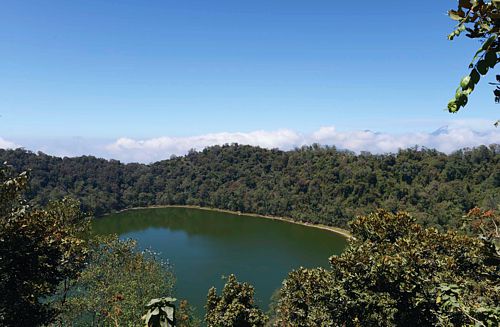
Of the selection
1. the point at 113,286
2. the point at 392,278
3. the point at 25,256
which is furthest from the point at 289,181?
the point at 25,256

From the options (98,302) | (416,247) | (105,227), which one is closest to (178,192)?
(105,227)

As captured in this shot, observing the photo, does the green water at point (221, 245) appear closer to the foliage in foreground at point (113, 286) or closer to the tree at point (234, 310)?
the foliage in foreground at point (113, 286)

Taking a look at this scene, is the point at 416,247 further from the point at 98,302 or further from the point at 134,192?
the point at 134,192

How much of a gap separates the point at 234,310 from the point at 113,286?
763cm

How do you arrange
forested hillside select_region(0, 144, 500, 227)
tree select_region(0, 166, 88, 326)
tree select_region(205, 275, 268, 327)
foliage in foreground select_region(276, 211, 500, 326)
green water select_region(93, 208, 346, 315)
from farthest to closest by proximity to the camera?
forested hillside select_region(0, 144, 500, 227) → green water select_region(93, 208, 346, 315) → tree select_region(205, 275, 268, 327) → foliage in foreground select_region(276, 211, 500, 326) → tree select_region(0, 166, 88, 326)

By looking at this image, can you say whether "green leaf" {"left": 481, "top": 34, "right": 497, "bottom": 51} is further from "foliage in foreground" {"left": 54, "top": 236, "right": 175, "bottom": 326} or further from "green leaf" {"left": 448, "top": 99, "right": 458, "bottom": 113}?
"foliage in foreground" {"left": 54, "top": 236, "right": 175, "bottom": 326}

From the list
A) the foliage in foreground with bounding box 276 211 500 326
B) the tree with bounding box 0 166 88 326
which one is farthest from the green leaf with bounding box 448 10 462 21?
the foliage in foreground with bounding box 276 211 500 326

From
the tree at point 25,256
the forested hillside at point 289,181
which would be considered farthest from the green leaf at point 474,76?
the forested hillside at point 289,181

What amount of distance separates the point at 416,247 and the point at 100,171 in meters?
109

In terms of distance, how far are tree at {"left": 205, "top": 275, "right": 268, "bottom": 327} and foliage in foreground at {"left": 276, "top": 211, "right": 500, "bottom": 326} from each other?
1.96 meters

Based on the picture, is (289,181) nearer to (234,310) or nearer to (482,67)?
(234,310)

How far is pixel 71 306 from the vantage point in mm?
17641

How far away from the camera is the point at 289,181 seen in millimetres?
95625

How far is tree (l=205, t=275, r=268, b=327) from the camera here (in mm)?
17344
